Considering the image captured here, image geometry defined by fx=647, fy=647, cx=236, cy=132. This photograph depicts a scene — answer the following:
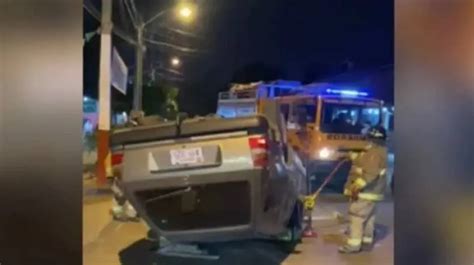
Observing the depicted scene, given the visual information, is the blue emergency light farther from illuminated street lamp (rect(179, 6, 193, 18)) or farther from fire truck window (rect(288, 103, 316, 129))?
illuminated street lamp (rect(179, 6, 193, 18))

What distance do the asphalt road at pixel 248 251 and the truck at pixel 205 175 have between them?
0.66 metres

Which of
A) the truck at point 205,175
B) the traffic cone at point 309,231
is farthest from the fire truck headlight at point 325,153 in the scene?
the truck at point 205,175

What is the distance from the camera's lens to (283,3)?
1355 centimetres

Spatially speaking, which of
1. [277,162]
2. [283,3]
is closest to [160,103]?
[283,3]

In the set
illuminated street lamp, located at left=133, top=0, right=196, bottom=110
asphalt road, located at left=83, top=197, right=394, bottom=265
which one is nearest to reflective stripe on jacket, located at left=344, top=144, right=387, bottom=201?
→ asphalt road, located at left=83, top=197, right=394, bottom=265

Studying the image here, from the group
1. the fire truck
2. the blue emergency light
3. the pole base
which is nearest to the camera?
the pole base

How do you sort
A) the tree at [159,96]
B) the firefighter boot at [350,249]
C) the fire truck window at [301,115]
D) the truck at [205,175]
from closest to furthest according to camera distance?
the truck at [205,175] < the firefighter boot at [350,249] < the fire truck window at [301,115] < the tree at [159,96]

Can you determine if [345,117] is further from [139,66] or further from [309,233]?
[309,233]

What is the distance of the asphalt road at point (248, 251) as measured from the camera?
530 cm

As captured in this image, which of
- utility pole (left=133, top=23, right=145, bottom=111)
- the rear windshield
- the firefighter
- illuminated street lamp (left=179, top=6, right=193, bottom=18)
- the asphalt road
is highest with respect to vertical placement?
illuminated street lamp (left=179, top=6, right=193, bottom=18)

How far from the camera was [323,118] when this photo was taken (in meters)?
10.2

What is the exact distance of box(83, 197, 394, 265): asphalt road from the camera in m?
5.30

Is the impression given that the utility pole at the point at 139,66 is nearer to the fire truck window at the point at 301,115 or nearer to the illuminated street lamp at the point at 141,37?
the illuminated street lamp at the point at 141,37

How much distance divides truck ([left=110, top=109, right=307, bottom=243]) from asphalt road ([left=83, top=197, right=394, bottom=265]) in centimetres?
66
